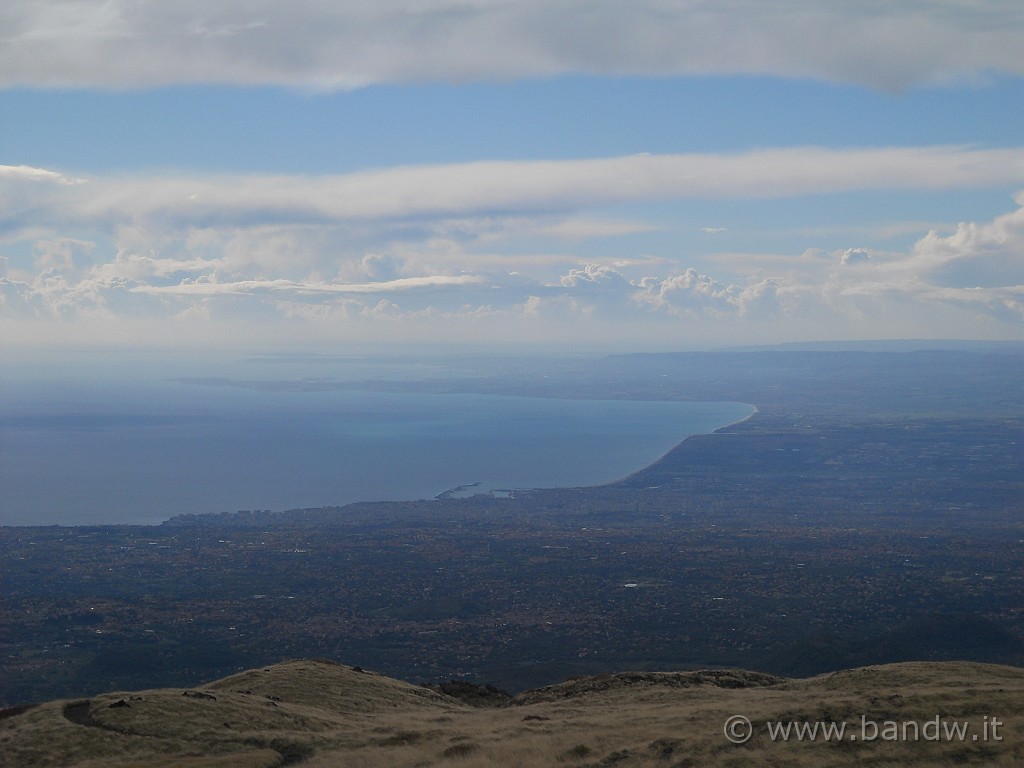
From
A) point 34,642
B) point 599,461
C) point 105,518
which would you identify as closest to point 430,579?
point 34,642

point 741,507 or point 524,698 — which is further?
point 741,507

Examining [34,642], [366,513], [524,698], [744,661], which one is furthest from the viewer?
[366,513]

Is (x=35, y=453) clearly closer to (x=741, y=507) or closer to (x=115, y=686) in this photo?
(x=741, y=507)

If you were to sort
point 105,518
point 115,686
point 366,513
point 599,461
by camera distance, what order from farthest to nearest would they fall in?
1. point 599,461
2. point 105,518
3. point 366,513
4. point 115,686

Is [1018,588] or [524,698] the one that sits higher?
[524,698]

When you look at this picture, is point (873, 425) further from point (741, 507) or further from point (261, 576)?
point (261, 576)

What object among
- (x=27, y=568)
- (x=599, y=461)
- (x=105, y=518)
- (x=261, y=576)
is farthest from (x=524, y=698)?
(x=599, y=461)
